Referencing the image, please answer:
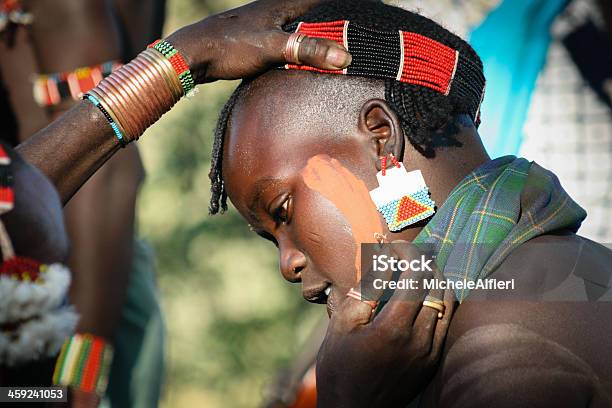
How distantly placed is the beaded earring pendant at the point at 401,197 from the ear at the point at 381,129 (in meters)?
0.04

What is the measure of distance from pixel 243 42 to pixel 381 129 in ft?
1.81

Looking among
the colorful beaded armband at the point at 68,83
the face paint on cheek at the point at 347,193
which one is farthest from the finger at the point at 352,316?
the colorful beaded armband at the point at 68,83

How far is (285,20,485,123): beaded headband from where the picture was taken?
10.6 feet

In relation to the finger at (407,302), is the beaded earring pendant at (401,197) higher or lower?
higher

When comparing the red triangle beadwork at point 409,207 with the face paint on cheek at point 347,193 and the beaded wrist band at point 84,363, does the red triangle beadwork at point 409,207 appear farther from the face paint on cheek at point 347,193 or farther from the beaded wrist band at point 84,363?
the beaded wrist band at point 84,363

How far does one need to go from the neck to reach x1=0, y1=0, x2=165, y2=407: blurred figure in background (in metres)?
2.29

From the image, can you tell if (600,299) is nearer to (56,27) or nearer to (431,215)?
(431,215)

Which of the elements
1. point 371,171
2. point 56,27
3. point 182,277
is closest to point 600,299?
point 371,171

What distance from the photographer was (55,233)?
271cm

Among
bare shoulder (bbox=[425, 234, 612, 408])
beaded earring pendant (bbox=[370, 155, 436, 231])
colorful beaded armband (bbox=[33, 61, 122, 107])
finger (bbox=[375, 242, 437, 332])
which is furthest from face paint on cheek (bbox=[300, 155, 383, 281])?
colorful beaded armband (bbox=[33, 61, 122, 107])

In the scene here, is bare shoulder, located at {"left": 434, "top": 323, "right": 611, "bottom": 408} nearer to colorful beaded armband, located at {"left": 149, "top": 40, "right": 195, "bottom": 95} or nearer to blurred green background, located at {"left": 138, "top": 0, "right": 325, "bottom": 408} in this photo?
colorful beaded armband, located at {"left": 149, "top": 40, "right": 195, "bottom": 95}

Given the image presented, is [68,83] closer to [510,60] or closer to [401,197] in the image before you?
[510,60]

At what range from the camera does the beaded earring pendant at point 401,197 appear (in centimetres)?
304

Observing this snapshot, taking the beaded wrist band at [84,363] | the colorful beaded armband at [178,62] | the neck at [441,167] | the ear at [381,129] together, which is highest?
Answer: the colorful beaded armband at [178,62]
